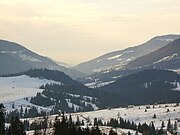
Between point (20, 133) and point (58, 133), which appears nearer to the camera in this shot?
point (58, 133)

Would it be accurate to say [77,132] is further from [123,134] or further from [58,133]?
[123,134]

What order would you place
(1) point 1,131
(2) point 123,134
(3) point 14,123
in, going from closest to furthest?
(1) point 1,131 < (3) point 14,123 < (2) point 123,134

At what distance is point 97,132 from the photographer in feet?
325

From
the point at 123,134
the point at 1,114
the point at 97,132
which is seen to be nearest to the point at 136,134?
the point at 123,134

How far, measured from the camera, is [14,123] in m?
95.8

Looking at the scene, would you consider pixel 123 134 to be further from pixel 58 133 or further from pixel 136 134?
pixel 58 133

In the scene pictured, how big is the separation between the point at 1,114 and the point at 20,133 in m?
8.64

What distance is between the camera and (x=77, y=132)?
98125mm

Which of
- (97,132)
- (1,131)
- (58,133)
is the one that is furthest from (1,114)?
(97,132)

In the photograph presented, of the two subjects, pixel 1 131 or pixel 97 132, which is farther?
pixel 97 132

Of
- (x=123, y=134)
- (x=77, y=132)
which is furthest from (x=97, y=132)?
(x=123, y=134)

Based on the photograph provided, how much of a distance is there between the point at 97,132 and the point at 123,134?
98.3 m

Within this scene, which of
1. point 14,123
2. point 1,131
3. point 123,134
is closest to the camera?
point 1,131

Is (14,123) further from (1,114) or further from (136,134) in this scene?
(136,134)
